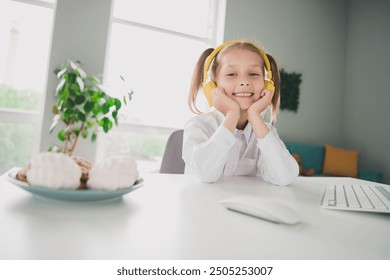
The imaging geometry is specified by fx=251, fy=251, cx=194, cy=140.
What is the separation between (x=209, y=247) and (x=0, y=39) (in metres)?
3.17

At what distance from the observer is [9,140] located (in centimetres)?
252

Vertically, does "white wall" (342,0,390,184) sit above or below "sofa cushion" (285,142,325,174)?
above

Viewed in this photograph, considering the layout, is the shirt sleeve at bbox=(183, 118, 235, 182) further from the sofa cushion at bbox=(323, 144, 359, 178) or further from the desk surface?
the sofa cushion at bbox=(323, 144, 359, 178)

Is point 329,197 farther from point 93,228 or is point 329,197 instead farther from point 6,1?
point 6,1

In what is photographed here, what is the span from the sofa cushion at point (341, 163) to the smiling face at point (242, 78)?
2877 mm

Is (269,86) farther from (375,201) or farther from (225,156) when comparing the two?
(375,201)

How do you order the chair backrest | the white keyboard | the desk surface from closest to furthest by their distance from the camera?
the desk surface
the white keyboard
the chair backrest

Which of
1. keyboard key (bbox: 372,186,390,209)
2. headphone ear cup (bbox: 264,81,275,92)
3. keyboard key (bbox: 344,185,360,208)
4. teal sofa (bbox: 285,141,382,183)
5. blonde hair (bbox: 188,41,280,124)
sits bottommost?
keyboard key (bbox: 344,185,360,208)

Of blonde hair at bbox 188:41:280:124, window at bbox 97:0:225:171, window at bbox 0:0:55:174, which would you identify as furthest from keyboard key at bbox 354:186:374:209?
window at bbox 0:0:55:174

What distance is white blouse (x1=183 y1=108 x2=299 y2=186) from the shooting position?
808mm

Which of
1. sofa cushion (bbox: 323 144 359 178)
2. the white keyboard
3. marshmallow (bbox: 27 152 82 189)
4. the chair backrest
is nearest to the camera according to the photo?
marshmallow (bbox: 27 152 82 189)

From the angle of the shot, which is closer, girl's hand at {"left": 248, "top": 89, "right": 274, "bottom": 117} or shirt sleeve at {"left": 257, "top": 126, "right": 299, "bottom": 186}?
shirt sleeve at {"left": 257, "top": 126, "right": 299, "bottom": 186}

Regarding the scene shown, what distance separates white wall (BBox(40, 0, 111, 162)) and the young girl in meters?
1.81

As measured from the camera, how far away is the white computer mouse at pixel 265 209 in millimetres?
404
